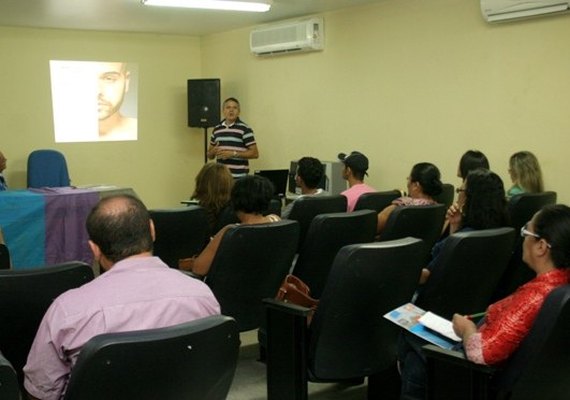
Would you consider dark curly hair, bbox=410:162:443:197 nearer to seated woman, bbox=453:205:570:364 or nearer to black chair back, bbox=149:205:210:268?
black chair back, bbox=149:205:210:268

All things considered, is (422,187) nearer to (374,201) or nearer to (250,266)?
(374,201)

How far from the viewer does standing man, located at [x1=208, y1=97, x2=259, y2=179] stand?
25.5 feet

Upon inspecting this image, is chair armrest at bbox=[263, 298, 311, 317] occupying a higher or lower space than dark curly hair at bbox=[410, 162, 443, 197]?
lower

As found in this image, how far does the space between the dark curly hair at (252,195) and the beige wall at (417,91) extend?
2.66 metres

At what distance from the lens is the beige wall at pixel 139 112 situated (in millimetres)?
8070

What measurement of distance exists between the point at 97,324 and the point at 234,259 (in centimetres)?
146

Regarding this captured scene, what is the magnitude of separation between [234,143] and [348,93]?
151 centimetres

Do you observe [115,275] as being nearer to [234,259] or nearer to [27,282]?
[27,282]


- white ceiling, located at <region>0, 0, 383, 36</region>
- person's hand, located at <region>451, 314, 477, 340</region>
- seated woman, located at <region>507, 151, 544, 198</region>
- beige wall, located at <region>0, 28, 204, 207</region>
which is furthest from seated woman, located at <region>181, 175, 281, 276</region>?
beige wall, located at <region>0, 28, 204, 207</region>

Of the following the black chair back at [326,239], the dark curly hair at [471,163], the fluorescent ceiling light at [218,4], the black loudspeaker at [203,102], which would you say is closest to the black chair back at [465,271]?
the black chair back at [326,239]

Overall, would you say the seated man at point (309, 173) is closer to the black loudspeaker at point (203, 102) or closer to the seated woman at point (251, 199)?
the seated woman at point (251, 199)

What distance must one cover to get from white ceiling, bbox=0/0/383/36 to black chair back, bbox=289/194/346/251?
9.78 feet

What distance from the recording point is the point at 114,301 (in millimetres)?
1765

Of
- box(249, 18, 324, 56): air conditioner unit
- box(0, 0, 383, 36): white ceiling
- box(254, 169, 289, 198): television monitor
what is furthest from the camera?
box(249, 18, 324, 56): air conditioner unit
